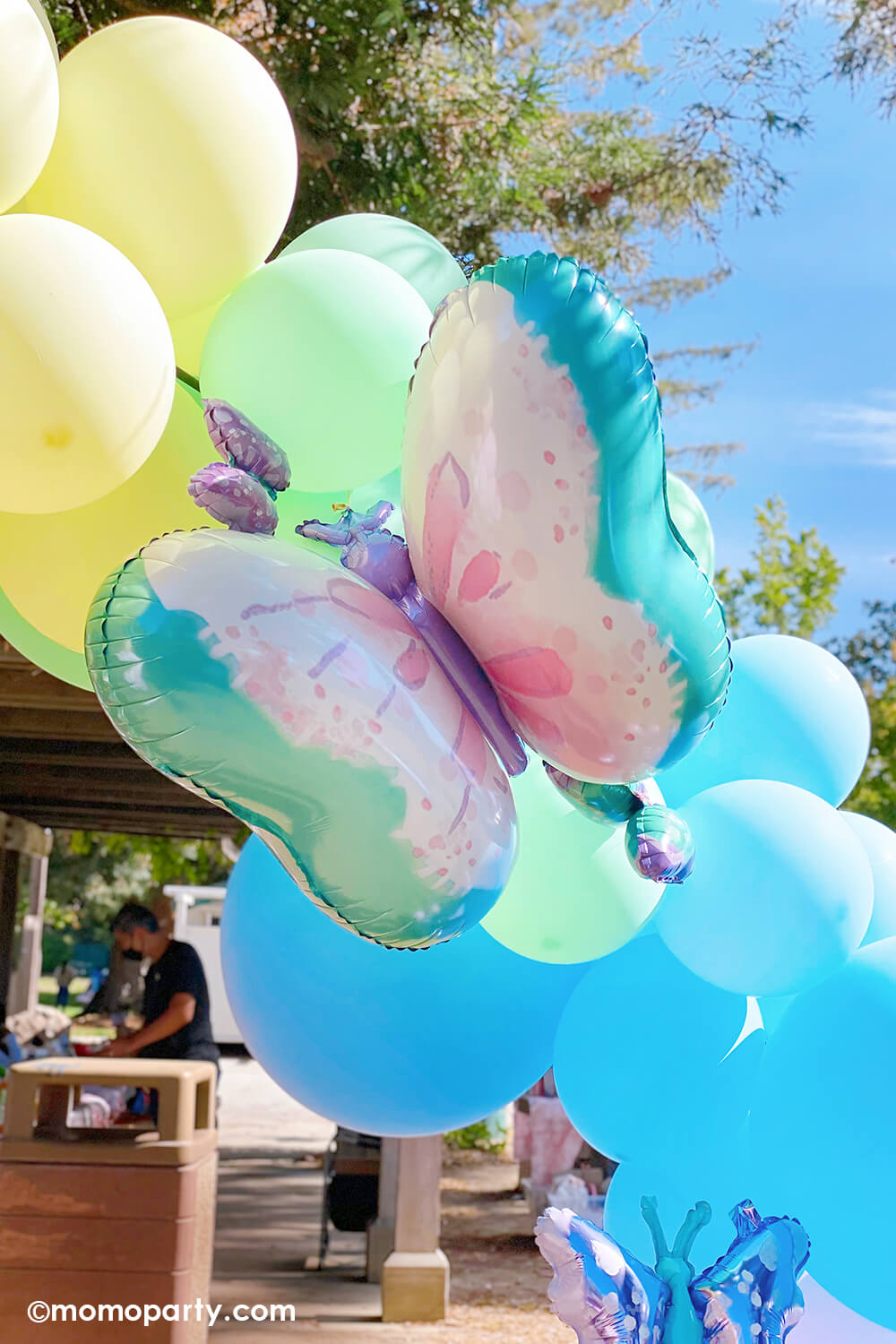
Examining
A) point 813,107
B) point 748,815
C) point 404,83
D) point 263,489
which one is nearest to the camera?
point 263,489

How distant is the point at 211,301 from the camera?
7.09ft

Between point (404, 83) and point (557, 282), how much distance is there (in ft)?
14.2

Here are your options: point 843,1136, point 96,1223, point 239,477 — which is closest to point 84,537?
point 239,477

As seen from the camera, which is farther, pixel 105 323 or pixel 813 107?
pixel 813 107

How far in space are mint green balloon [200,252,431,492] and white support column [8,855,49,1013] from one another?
9.39 m

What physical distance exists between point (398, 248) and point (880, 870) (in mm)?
1468

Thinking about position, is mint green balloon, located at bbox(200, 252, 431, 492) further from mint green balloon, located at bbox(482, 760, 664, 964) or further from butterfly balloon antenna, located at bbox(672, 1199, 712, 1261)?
butterfly balloon antenna, located at bbox(672, 1199, 712, 1261)

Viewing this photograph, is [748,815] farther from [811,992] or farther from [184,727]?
[184,727]

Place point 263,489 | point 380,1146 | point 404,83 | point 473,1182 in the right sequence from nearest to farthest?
point 263,489 < point 404,83 < point 380,1146 < point 473,1182

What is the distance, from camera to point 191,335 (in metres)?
2.23

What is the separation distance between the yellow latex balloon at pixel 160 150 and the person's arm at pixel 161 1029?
3.16 meters

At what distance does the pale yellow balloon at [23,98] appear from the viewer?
177cm

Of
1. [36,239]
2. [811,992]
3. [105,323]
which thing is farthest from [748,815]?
[36,239]

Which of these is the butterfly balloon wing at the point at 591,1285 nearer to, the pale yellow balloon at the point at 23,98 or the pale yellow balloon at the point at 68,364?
the pale yellow balloon at the point at 68,364
